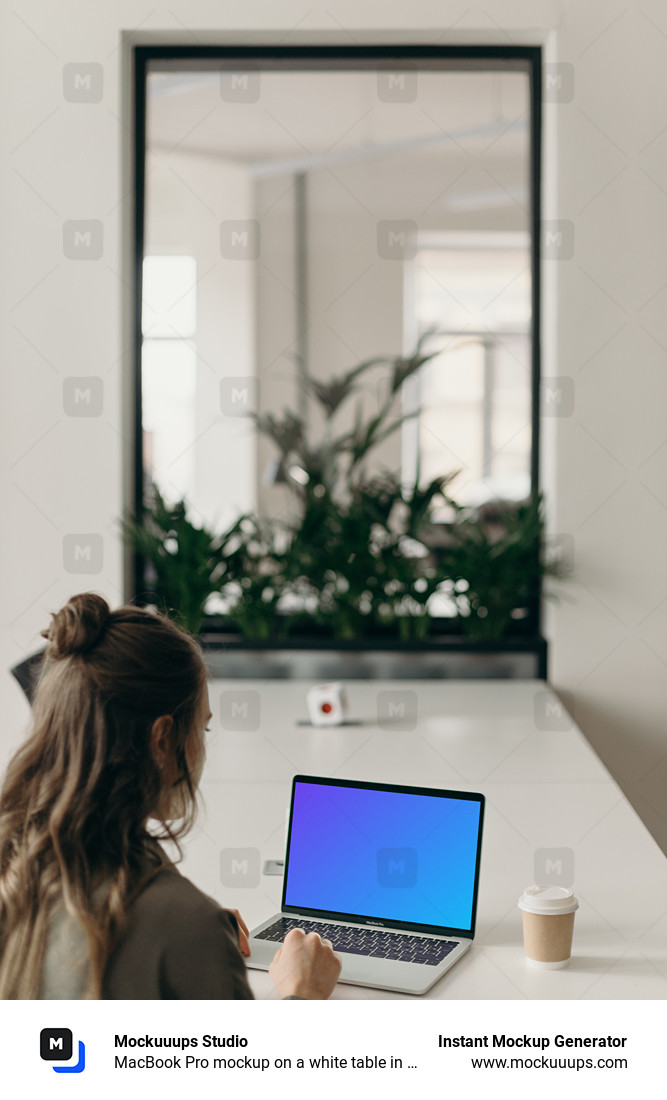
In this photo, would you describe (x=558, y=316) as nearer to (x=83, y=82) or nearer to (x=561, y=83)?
(x=561, y=83)

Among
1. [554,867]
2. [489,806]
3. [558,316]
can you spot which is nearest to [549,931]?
[554,867]

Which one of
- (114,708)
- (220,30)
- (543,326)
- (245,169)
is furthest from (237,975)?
(245,169)

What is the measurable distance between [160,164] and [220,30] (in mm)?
1993

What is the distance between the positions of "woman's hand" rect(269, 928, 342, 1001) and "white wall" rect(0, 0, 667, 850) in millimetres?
1897

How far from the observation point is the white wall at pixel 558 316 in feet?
9.57

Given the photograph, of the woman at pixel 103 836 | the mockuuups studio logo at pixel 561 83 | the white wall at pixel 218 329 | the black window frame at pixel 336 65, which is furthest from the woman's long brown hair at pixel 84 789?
the white wall at pixel 218 329

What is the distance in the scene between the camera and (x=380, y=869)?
54.8 inches

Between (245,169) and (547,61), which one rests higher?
(245,169)

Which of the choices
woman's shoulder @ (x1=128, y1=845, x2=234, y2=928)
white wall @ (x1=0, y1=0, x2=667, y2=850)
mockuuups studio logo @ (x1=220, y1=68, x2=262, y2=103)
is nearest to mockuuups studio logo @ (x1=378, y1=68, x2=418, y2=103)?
white wall @ (x1=0, y1=0, x2=667, y2=850)

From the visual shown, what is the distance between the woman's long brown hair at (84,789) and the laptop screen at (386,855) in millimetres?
399

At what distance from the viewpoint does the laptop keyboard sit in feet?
4.24

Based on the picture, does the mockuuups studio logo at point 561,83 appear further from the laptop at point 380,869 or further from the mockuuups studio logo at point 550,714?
the laptop at point 380,869

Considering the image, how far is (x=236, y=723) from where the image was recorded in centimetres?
256
